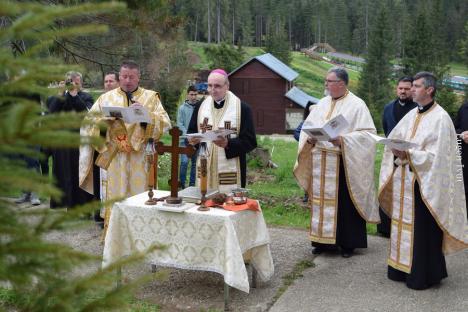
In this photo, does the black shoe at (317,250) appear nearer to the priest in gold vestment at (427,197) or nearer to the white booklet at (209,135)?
the priest in gold vestment at (427,197)

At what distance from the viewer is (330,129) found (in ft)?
19.3

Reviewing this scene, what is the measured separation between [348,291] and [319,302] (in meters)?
0.42

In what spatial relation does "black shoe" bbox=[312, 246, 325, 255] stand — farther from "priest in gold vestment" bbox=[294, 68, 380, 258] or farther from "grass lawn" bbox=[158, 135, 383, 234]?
"grass lawn" bbox=[158, 135, 383, 234]

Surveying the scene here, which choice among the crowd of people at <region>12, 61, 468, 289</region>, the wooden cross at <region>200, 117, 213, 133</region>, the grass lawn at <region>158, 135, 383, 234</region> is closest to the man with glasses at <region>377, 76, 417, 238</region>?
the crowd of people at <region>12, 61, 468, 289</region>

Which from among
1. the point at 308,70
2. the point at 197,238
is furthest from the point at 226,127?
the point at 308,70

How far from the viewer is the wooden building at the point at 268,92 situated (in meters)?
36.6

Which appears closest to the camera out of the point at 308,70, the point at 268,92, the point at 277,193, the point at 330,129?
the point at 330,129

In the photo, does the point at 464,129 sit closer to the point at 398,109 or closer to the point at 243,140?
the point at 398,109

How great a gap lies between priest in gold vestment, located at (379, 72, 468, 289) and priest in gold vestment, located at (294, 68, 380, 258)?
72 centimetres

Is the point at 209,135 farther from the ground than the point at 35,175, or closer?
closer

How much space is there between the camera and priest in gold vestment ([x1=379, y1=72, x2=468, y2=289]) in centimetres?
536

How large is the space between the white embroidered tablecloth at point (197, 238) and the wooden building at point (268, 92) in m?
31.4

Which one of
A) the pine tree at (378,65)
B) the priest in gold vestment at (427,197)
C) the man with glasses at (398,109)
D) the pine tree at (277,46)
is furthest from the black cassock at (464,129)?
the pine tree at (277,46)

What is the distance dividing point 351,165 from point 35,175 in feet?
17.3
